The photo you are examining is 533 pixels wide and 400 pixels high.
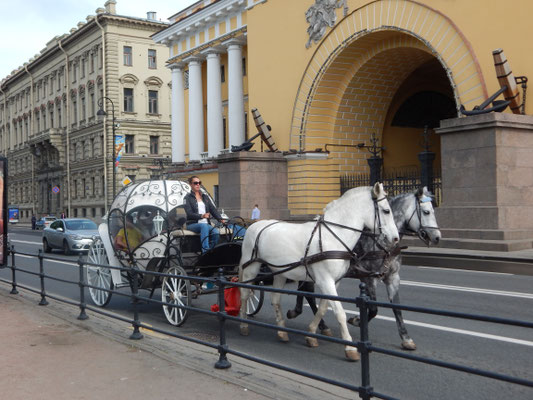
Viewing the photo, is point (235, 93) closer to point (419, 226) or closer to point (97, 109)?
point (97, 109)

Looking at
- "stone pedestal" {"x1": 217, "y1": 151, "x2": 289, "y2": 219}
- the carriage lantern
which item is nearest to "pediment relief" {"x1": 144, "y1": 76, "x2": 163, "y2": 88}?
"stone pedestal" {"x1": 217, "y1": 151, "x2": 289, "y2": 219}

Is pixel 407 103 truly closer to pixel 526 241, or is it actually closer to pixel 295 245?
pixel 526 241

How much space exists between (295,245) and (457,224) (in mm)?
12936

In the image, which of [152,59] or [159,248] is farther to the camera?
[152,59]

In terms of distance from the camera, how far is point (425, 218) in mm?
7609

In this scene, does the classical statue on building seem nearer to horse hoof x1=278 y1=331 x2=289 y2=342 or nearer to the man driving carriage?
the man driving carriage

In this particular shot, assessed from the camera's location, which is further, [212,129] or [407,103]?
[212,129]

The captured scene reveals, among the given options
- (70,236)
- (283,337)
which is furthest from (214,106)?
(283,337)

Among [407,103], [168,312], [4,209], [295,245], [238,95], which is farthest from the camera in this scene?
[238,95]

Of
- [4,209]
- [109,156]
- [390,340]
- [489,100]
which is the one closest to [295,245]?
[390,340]

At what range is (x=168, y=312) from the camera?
29.7ft

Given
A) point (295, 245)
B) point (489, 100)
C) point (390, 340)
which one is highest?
point (489, 100)

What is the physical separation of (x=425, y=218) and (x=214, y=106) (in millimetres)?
31211

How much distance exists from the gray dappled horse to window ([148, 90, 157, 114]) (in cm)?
5188
